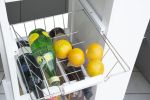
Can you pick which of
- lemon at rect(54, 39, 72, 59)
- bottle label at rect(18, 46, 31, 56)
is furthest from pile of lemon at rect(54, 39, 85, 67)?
bottle label at rect(18, 46, 31, 56)

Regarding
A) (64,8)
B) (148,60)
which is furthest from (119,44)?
(64,8)

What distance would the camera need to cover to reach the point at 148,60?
69.0 inches

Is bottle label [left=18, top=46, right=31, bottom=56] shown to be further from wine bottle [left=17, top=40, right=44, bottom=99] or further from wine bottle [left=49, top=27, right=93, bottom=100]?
wine bottle [left=49, top=27, right=93, bottom=100]

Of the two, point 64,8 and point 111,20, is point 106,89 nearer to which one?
point 111,20

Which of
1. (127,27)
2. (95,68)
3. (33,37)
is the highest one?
(33,37)

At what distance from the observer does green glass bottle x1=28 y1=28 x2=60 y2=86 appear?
0.93 metres

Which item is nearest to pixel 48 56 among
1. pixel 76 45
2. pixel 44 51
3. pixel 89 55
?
pixel 44 51

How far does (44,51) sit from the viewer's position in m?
0.95

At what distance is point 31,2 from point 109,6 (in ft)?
4.40

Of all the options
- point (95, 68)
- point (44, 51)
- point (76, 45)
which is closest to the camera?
point (95, 68)

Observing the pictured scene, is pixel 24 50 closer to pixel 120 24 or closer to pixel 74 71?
pixel 74 71

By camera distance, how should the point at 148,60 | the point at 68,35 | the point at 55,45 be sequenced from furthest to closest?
the point at 148,60 < the point at 68,35 < the point at 55,45

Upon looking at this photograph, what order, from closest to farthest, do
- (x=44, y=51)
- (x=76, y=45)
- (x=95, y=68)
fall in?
(x=95, y=68) < (x=44, y=51) < (x=76, y=45)

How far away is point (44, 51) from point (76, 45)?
0.81 ft
